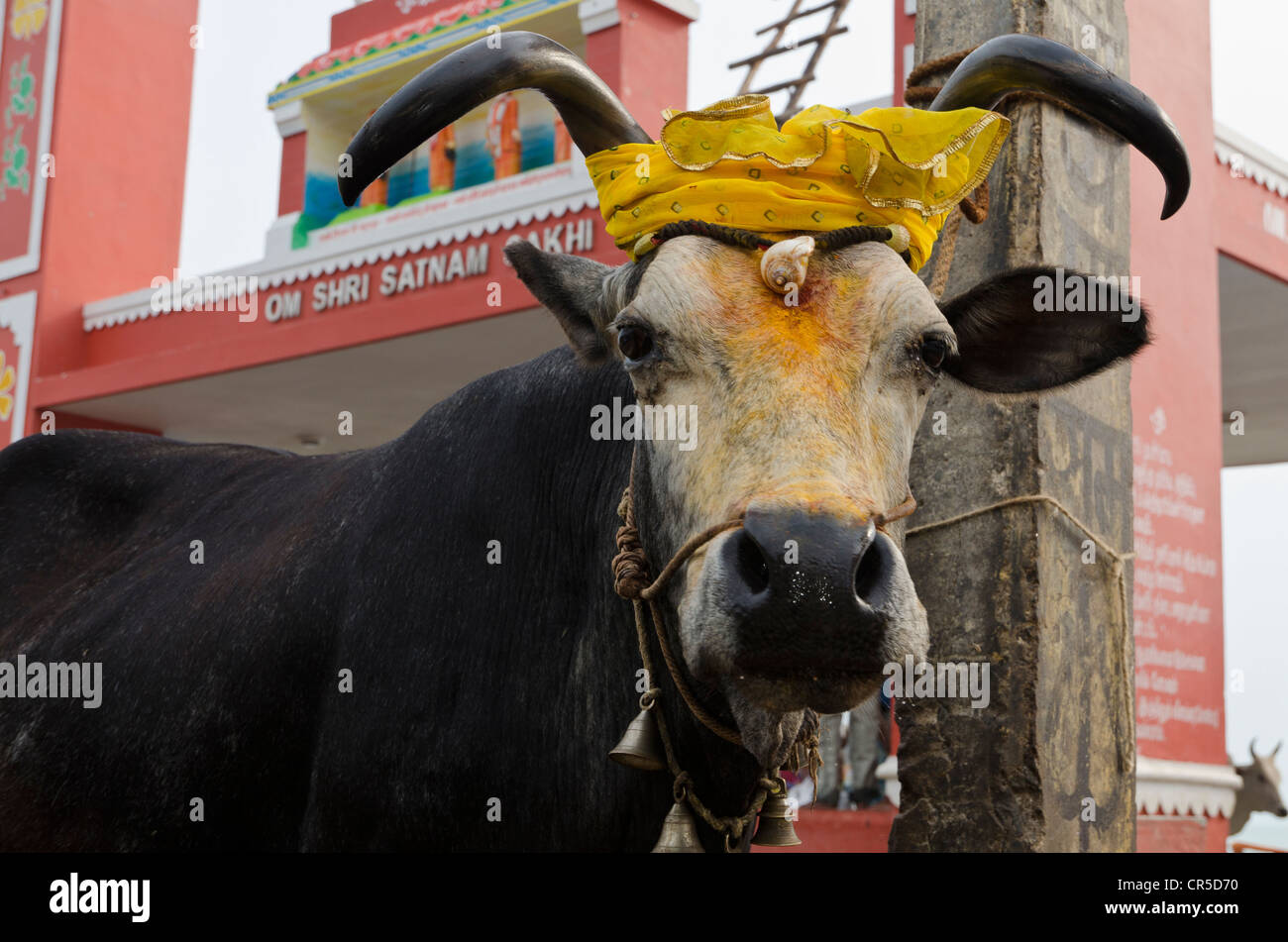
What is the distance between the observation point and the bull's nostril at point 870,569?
6.08 feet

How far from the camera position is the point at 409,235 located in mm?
9250

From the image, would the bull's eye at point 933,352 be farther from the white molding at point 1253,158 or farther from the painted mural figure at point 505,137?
the painted mural figure at point 505,137

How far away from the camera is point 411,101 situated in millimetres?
2311

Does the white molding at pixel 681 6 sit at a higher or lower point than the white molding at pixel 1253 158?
higher

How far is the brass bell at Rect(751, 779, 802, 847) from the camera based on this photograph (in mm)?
2277

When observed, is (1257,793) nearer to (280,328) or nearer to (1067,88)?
(280,328)

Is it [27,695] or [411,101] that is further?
[27,695]

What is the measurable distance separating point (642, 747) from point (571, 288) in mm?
838

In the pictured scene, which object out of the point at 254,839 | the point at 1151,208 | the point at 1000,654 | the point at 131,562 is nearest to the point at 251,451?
the point at 131,562

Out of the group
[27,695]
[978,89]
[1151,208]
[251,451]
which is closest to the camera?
[978,89]

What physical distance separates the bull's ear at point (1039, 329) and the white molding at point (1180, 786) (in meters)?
3.72

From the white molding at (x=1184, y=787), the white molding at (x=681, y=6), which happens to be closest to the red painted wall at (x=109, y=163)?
the white molding at (x=681, y=6)

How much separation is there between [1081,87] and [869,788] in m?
6.97
